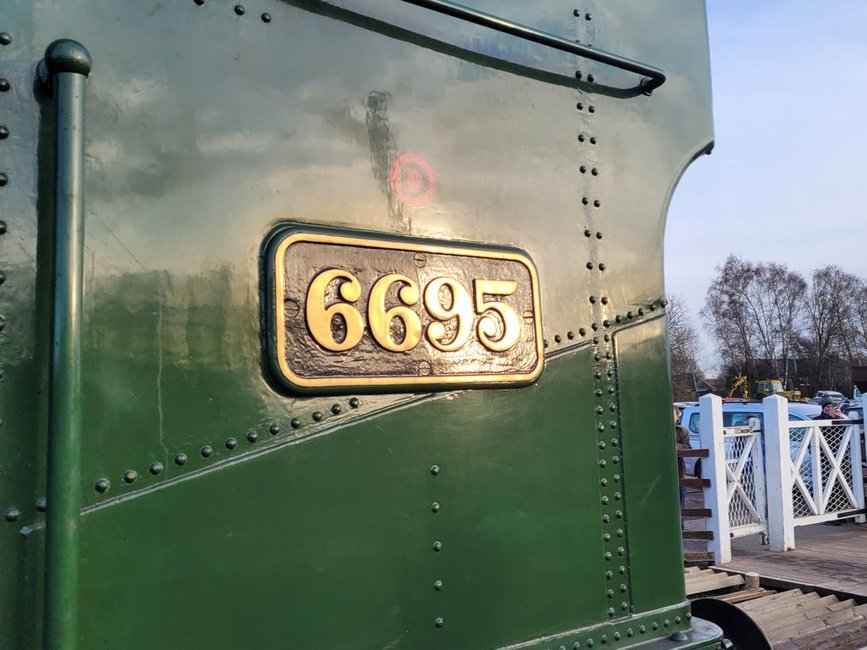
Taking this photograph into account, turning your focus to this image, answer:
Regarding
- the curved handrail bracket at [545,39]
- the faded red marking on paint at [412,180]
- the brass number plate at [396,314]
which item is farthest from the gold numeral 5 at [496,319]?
the curved handrail bracket at [545,39]

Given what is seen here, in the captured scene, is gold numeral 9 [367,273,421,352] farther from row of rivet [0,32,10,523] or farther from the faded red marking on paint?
row of rivet [0,32,10,523]

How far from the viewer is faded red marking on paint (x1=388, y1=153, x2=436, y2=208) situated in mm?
1829

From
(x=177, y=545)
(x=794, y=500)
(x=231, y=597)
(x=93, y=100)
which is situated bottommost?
(x=794, y=500)

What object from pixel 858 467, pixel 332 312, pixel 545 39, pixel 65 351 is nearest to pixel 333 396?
pixel 332 312

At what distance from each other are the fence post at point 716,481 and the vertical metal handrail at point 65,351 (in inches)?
276

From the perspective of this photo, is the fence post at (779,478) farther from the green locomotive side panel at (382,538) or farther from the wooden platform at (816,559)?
the green locomotive side panel at (382,538)

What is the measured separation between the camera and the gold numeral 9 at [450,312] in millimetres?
1813

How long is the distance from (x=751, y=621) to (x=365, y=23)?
10.6 feet

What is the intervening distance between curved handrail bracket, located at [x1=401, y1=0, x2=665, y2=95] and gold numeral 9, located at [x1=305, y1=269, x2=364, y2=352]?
690 millimetres

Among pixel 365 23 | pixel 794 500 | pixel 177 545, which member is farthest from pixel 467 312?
pixel 794 500

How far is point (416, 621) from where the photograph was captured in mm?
1742

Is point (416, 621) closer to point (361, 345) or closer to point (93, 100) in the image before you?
point (361, 345)

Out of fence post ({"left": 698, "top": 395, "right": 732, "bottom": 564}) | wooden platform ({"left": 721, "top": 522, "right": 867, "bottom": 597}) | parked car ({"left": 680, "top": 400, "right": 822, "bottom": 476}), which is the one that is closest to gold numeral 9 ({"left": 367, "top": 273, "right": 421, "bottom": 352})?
wooden platform ({"left": 721, "top": 522, "right": 867, "bottom": 597})

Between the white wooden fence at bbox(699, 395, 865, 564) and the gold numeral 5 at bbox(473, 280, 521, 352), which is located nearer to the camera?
the gold numeral 5 at bbox(473, 280, 521, 352)
